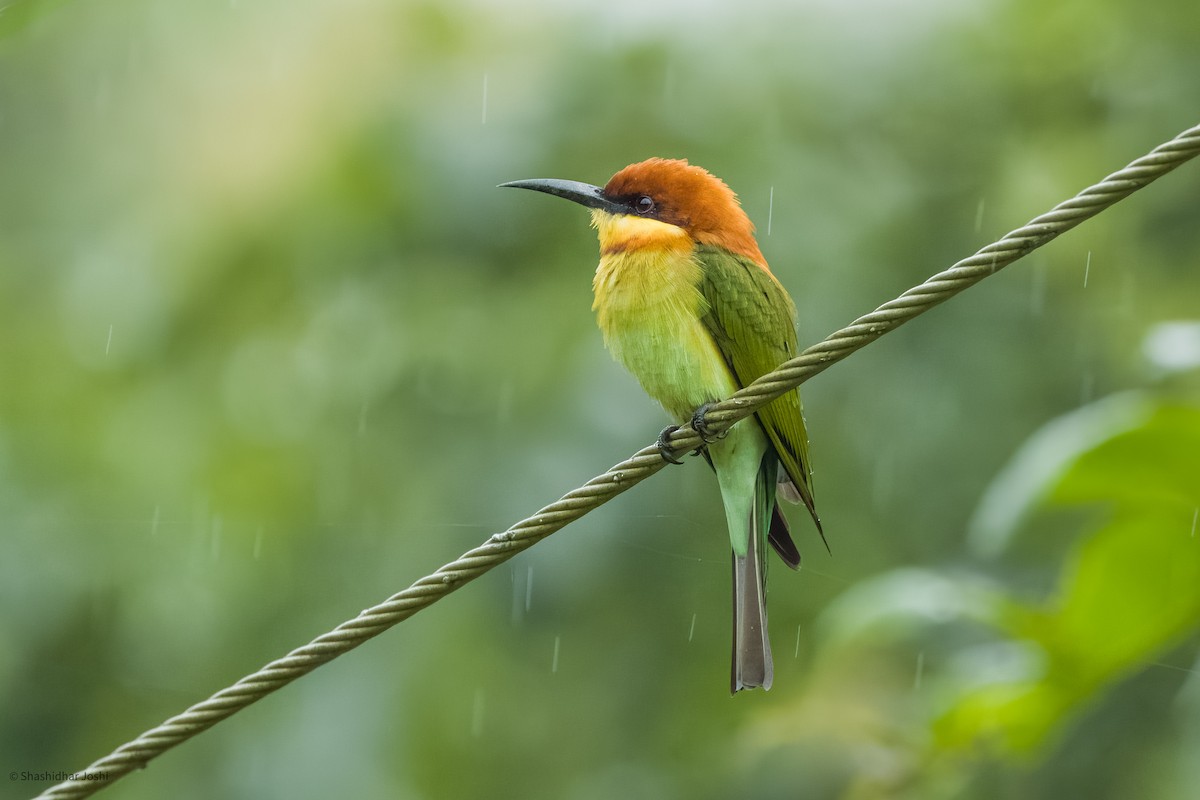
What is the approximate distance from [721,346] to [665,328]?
0.38ft

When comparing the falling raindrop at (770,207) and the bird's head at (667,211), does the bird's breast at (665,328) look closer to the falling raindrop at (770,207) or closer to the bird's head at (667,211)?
the bird's head at (667,211)

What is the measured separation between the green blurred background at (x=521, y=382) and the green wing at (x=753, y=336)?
0.66 meters

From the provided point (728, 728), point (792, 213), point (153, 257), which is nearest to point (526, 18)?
point (792, 213)

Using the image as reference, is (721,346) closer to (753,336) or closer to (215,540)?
(753,336)

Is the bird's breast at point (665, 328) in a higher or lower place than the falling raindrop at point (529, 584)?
higher

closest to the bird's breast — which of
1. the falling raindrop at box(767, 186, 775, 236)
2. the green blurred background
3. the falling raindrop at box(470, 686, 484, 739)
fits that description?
the green blurred background

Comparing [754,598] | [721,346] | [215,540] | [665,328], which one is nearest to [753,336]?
[721,346]

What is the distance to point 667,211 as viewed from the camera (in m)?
2.77

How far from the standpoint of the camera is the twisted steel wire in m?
1.56

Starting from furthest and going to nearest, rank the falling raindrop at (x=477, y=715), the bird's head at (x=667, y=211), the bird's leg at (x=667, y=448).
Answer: the falling raindrop at (x=477, y=715) < the bird's head at (x=667, y=211) < the bird's leg at (x=667, y=448)

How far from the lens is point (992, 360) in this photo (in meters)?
3.99

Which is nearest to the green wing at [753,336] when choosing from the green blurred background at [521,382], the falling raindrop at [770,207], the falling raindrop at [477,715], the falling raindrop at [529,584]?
the green blurred background at [521,382]

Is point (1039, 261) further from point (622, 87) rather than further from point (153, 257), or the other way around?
point (153, 257)

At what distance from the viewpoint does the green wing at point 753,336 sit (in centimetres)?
253
